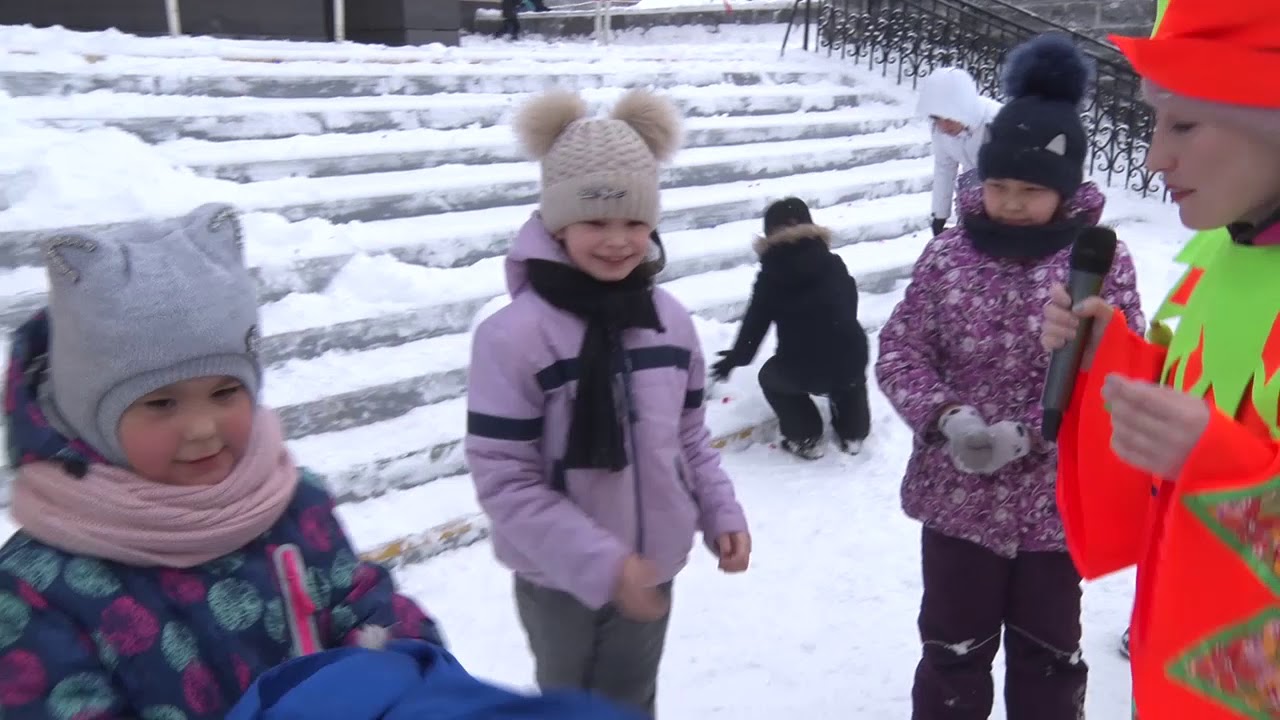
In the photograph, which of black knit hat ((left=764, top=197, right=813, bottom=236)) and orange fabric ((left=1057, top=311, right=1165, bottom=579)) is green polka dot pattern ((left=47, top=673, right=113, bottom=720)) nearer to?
orange fabric ((left=1057, top=311, right=1165, bottom=579))

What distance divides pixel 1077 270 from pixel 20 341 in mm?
1687

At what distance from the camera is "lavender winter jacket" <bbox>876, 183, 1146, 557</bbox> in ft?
7.67

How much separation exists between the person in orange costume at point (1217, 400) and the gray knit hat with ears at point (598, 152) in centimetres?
94

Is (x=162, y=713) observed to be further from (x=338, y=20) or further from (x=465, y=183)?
(x=338, y=20)

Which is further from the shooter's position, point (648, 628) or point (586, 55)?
point (586, 55)

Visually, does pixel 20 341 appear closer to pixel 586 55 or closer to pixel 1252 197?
pixel 1252 197

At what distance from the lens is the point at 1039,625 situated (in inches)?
96.3

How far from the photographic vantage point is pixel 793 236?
15.9 feet

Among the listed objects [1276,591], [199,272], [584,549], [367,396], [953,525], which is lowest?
[367,396]

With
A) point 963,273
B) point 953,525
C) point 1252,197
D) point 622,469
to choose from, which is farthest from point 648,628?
point 1252,197

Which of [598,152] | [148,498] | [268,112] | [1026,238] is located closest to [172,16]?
[268,112]

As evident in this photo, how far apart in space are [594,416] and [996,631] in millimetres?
1211

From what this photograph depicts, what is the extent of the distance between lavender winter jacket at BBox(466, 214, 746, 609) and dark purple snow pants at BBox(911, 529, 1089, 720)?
0.58 meters

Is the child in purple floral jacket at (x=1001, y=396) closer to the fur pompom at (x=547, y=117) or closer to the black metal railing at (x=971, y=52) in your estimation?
the fur pompom at (x=547, y=117)
